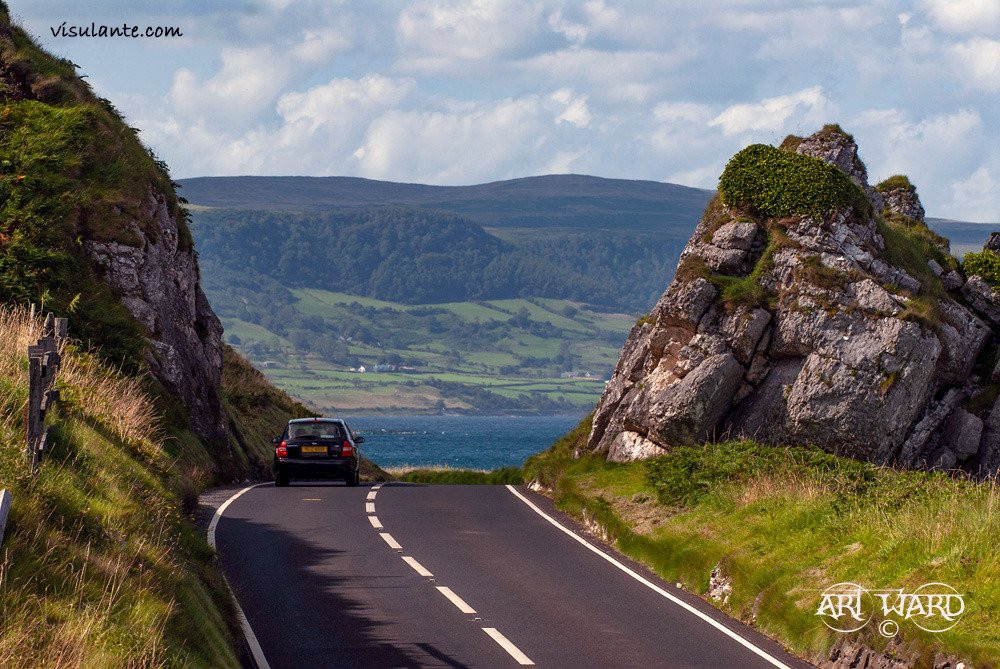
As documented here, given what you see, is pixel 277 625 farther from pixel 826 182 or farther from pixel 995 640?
pixel 826 182

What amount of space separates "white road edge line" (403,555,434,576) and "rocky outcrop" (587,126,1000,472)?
12.1 m

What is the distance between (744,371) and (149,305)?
15.9 meters

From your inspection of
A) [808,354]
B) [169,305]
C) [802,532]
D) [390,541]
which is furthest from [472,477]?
[802,532]

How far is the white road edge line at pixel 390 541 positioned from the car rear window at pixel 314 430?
11.4 metres

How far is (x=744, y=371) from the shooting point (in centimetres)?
3381

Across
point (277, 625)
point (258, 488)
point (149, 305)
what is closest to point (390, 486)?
point (258, 488)

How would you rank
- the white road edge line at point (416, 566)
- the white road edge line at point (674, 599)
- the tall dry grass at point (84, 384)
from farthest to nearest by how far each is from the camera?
the tall dry grass at point (84, 384) → the white road edge line at point (416, 566) → the white road edge line at point (674, 599)

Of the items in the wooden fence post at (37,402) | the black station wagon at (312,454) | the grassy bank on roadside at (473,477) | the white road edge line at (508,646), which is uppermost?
the wooden fence post at (37,402)

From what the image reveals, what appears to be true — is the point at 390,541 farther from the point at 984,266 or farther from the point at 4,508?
the point at 984,266

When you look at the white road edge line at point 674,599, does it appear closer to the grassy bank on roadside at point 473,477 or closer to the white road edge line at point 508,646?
the white road edge line at point 508,646

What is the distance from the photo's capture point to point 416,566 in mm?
21219

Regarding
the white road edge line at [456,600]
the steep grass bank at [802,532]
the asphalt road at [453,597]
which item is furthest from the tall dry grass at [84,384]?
the steep grass bank at [802,532]

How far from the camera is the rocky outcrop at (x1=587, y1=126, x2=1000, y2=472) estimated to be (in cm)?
3297

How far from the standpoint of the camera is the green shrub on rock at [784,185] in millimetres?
36031
